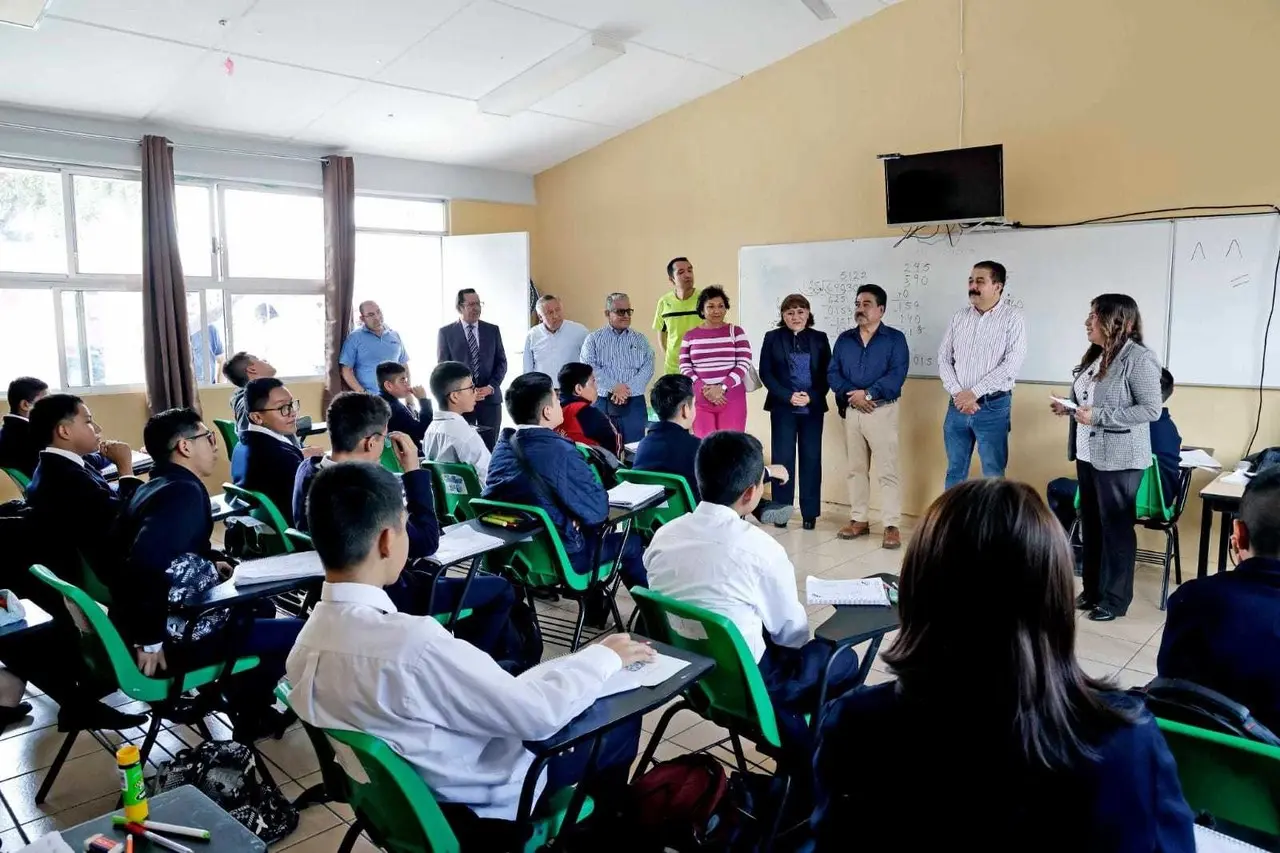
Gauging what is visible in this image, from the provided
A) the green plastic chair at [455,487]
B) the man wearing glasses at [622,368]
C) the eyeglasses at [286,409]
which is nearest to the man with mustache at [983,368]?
the man wearing glasses at [622,368]

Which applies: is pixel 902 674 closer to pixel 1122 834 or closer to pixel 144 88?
pixel 1122 834

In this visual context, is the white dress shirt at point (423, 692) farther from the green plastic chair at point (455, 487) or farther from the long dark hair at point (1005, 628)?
the green plastic chair at point (455, 487)

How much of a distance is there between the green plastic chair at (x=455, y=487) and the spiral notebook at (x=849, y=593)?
1901 millimetres

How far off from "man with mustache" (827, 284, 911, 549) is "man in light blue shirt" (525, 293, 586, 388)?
210 centimetres

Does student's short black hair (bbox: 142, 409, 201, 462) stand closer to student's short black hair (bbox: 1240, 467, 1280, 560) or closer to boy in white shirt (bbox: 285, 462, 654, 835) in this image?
boy in white shirt (bbox: 285, 462, 654, 835)

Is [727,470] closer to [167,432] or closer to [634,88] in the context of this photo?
[167,432]

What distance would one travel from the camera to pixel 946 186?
505cm

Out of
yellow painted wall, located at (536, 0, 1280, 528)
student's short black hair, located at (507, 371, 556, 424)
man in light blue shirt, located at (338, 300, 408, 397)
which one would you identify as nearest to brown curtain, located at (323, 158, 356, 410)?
man in light blue shirt, located at (338, 300, 408, 397)

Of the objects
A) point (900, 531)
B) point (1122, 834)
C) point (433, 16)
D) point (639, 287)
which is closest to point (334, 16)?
point (433, 16)

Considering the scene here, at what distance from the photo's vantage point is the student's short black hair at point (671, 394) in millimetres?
3914

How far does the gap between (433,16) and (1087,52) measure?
3.56 metres

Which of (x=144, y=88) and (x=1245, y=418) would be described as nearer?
(x=1245, y=418)

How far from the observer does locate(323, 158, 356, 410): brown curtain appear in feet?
21.4

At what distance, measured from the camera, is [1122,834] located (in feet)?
2.99
